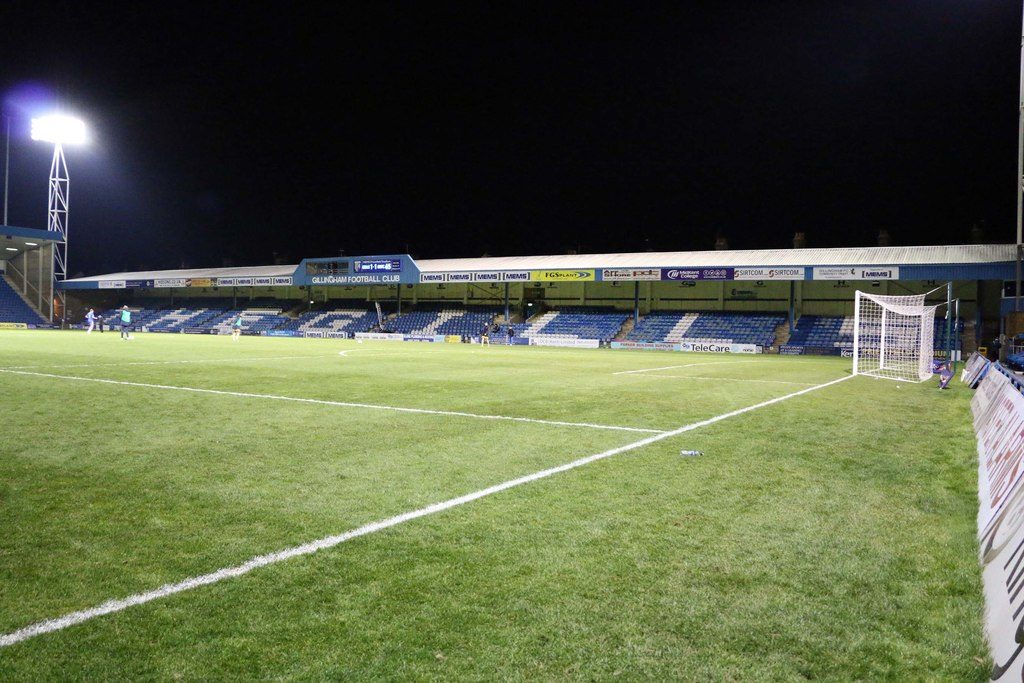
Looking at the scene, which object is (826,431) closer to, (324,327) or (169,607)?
(169,607)

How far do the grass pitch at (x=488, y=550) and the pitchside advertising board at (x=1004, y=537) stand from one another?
0.38ft

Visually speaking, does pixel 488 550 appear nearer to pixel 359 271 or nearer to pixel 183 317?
pixel 359 271

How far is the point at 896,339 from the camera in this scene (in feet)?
103

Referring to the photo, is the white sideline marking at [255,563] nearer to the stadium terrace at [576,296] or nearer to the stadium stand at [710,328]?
the stadium terrace at [576,296]

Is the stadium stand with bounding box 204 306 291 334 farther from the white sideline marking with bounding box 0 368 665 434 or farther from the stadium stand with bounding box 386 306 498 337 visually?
the white sideline marking with bounding box 0 368 665 434

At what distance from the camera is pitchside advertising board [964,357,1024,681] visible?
2.96m

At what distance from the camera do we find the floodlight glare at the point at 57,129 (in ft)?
190

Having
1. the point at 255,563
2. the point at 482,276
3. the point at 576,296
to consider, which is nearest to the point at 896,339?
the point at 576,296

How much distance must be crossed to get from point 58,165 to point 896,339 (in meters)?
68.9

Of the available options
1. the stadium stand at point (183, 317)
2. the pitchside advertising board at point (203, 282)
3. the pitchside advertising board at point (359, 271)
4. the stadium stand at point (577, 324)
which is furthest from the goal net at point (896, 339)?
the stadium stand at point (183, 317)

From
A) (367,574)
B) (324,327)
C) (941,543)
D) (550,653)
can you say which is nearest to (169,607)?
(367,574)

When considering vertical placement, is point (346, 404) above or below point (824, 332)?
below

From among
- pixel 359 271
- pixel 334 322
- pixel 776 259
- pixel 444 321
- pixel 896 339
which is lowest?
pixel 334 322

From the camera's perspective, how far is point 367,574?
12.8 ft
